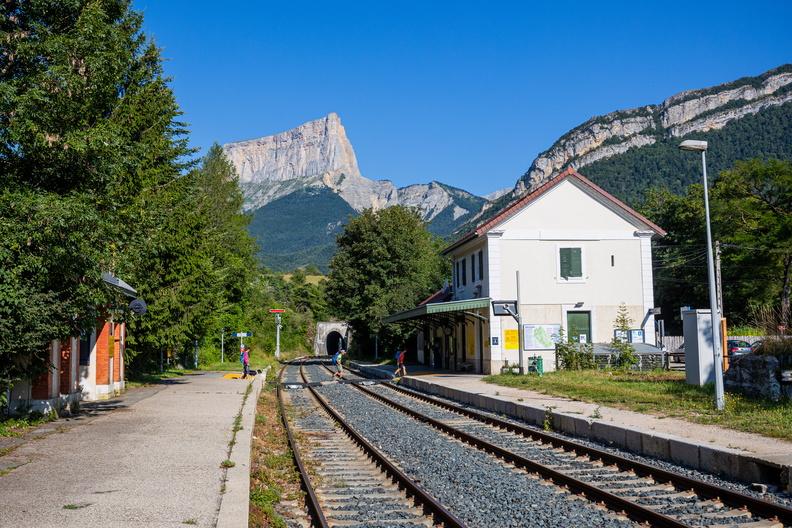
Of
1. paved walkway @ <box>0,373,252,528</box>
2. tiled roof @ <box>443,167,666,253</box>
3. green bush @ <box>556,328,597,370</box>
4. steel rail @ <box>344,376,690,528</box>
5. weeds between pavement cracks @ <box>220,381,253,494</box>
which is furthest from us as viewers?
tiled roof @ <box>443,167,666,253</box>

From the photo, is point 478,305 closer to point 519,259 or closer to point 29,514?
point 519,259

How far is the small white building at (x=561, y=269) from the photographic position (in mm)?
33031

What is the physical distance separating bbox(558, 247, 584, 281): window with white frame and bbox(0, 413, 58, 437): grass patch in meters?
23.7

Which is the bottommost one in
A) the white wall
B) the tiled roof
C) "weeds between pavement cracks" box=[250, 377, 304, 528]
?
"weeds between pavement cracks" box=[250, 377, 304, 528]

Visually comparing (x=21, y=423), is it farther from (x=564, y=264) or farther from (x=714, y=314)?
(x=564, y=264)

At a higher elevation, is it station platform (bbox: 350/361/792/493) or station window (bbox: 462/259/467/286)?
station window (bbox: 462/259/467/286)

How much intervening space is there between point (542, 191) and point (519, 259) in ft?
10.8

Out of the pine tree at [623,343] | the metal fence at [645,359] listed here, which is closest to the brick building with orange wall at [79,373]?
the pine tree at [623,343]

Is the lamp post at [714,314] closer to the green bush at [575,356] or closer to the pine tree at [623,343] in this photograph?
the pine tree at [623,343]

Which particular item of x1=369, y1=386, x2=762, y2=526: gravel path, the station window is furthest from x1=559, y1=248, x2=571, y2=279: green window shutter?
x1=369, y1=386, x2=762, y2=526: gravel path

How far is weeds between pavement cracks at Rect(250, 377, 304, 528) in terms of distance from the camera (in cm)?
781

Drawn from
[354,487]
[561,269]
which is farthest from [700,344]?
[561,269]

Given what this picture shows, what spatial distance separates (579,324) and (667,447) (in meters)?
23.0

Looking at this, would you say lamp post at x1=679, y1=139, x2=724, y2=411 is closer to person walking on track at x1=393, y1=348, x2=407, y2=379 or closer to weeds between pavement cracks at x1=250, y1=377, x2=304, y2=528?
weeds between pavement cracks at x1=250, y1=377, x2=304, y2=528
